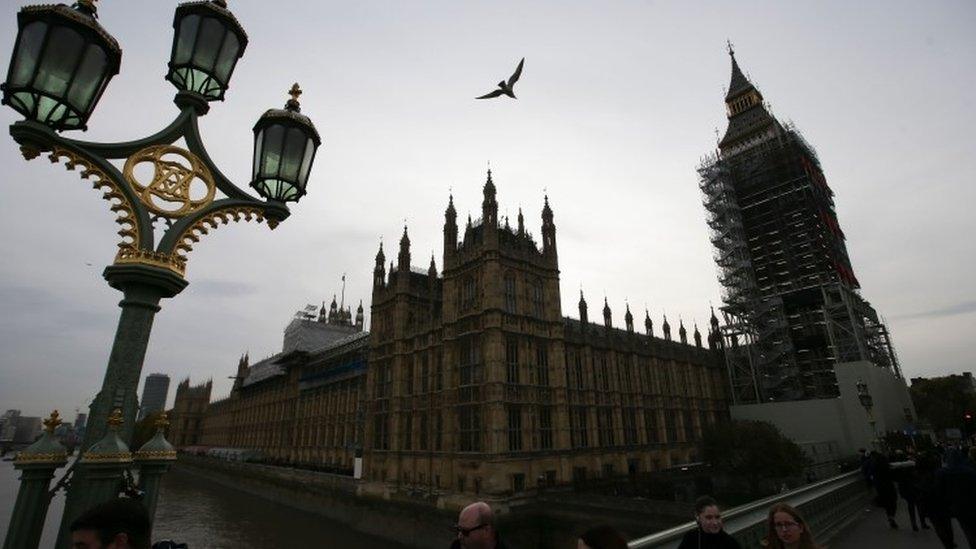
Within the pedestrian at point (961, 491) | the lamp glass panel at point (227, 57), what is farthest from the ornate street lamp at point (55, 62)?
the pedestrian at point (961, 491)

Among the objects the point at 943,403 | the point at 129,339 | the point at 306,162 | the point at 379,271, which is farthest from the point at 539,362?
the point at 943,403

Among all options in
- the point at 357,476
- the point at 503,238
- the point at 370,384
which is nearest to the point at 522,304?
the point at 503,238

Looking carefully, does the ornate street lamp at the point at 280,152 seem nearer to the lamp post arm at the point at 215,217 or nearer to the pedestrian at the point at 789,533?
the lamp post arm at the point at 215,217

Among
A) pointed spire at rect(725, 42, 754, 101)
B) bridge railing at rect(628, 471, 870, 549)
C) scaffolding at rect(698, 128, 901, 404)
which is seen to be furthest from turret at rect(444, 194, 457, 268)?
pointed spire at rect(725, 42, 754, 101)

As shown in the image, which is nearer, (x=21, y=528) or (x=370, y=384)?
(x=21, y=528)

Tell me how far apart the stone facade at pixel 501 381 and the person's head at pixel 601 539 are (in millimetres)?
26947

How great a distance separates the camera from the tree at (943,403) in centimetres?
7525

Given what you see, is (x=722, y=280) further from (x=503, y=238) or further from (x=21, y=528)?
(x=21, y=528)

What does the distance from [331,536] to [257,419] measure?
158ft

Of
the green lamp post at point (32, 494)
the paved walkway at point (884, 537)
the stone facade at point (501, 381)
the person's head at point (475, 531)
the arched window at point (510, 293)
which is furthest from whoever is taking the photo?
the arched window at point (510, 293)

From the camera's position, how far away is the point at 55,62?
3584 millimetres

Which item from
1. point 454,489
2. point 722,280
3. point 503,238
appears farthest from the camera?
point 722,280

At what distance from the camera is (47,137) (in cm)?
357

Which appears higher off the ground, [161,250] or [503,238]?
[503,238]
